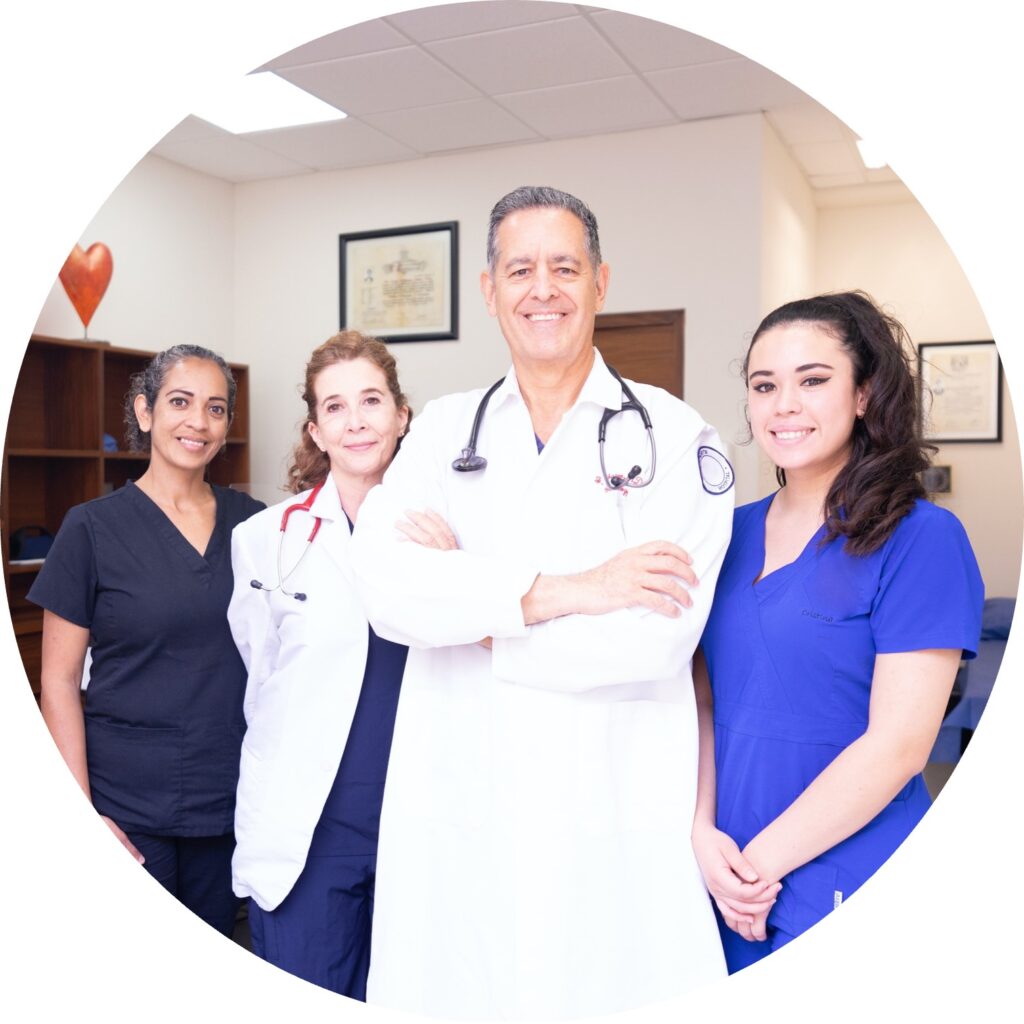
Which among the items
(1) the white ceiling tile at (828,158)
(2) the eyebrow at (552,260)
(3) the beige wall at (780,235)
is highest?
(1) the white ceiling tile at (828,158)

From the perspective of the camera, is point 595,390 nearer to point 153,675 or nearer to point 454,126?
point 153,675

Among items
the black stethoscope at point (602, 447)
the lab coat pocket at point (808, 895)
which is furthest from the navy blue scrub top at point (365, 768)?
the lab coat pocket at point (808, 895)

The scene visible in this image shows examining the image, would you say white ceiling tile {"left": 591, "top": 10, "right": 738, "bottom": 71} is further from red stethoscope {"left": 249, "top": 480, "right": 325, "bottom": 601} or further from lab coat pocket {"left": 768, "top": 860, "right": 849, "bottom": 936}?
lab coat pocket {"left": 768, "top": 860, "right": 849, "bottom": 936}

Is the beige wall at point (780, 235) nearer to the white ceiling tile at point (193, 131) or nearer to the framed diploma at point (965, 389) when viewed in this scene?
the framed diploma at point (965, 389)

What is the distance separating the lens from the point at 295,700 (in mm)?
1669

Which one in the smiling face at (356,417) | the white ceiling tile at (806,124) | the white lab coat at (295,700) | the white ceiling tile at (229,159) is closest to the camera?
the white lab coat at (295,700)

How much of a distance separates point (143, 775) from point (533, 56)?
307 centimetres

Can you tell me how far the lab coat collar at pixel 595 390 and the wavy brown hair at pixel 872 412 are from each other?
0.80ft

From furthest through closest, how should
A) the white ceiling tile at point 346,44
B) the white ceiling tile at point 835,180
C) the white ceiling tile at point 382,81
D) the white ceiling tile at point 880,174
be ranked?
the white ceiling tile at point 835,180 < the white ceiling tile at point 880,174 < the white ceiling tile at point 382,81 < the white ceiling tile at point 346,44

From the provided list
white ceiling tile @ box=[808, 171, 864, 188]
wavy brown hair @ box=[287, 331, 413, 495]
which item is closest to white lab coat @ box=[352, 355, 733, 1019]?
wavy brown hair @ box=[287, 331, 413, 495]

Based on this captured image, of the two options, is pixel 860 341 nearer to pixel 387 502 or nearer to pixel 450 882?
pixel 387 502

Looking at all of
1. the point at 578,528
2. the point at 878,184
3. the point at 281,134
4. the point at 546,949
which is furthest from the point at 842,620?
the point at 878,184

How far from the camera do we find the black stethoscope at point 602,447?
1499 mm

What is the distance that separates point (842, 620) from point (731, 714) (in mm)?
219
